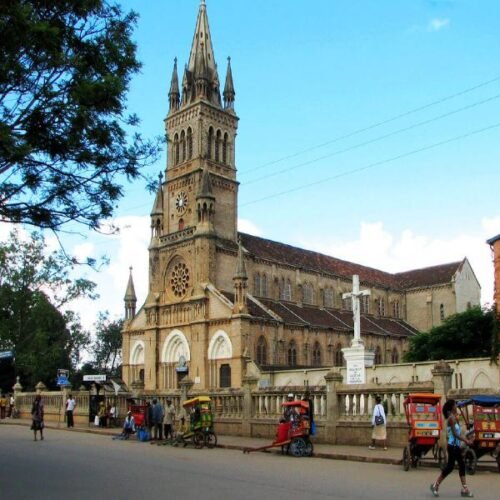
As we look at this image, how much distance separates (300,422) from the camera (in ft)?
62.0

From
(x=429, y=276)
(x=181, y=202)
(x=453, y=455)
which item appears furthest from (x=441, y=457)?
(x=429, y=276)

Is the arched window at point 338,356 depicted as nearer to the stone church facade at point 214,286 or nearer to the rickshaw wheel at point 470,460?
the stone church facade at point 214,286

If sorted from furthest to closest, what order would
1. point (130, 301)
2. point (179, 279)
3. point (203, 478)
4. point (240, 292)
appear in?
1. point (130, 301)
2. point (179, 279)
3. point (240, 292)
4. point (203, 478)

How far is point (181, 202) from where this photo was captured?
56969 mm

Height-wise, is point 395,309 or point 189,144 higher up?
point 189,144

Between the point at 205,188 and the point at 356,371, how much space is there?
84.9ft

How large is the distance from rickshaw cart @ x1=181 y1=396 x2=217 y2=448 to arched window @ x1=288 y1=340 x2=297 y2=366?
29.4 metres

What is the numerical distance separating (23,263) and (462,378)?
117 feet

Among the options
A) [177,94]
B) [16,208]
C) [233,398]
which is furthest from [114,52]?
[177,94]

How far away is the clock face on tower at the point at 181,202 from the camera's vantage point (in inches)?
2229

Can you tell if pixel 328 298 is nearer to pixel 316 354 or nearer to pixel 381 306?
pixel 381 306

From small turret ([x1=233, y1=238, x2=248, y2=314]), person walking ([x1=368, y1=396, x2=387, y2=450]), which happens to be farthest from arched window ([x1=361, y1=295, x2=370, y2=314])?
person walking ([x1=368, y1=396, x2=387, y2=450])

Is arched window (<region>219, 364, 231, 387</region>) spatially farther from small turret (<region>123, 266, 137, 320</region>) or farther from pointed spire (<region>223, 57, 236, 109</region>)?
pointed spire (<region>223, 57, 236, 109</region>)

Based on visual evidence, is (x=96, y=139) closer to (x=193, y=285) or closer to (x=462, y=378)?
(x=462, y=378)
